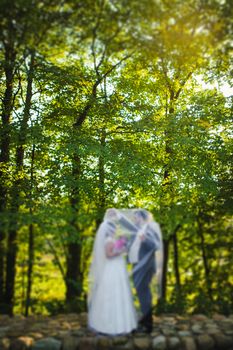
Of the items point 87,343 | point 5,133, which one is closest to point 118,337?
point 87,343

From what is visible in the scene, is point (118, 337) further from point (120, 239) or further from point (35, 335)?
point (120, 239)

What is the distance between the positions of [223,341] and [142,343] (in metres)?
1.55

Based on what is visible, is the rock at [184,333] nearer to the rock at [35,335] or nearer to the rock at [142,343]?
the rock at [142,343]

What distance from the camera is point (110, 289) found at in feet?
21.1

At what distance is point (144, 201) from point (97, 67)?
4772mm

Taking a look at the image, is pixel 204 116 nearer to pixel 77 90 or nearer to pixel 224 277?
pixel 77 90

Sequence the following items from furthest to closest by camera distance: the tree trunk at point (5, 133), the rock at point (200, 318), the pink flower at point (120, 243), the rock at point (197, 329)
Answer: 1. the tree trunk at point (5, 133)
2. the rock at point (200, 318)
3. the rock at point (197, 329)
4. the pink flower at point (120, 243)

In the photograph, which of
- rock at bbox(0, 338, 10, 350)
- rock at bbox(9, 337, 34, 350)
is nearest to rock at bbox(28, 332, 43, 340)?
rock at bbox(9, 337, 34, 350)

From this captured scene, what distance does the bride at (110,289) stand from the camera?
21.0ft

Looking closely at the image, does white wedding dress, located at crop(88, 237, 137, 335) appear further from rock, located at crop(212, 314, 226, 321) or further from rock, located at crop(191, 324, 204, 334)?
rock, located at crop(212, 314, 226, 321)

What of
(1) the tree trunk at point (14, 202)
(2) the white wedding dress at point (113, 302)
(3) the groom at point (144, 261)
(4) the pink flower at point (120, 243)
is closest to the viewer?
(2) the white wedding dress at point (113, 302)

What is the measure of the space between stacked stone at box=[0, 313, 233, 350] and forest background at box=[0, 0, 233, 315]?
4.85ft

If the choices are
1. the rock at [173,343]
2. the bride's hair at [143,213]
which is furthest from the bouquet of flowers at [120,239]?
the rock at [173,343]

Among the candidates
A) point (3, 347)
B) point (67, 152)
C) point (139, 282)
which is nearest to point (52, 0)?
point (67, 152)
